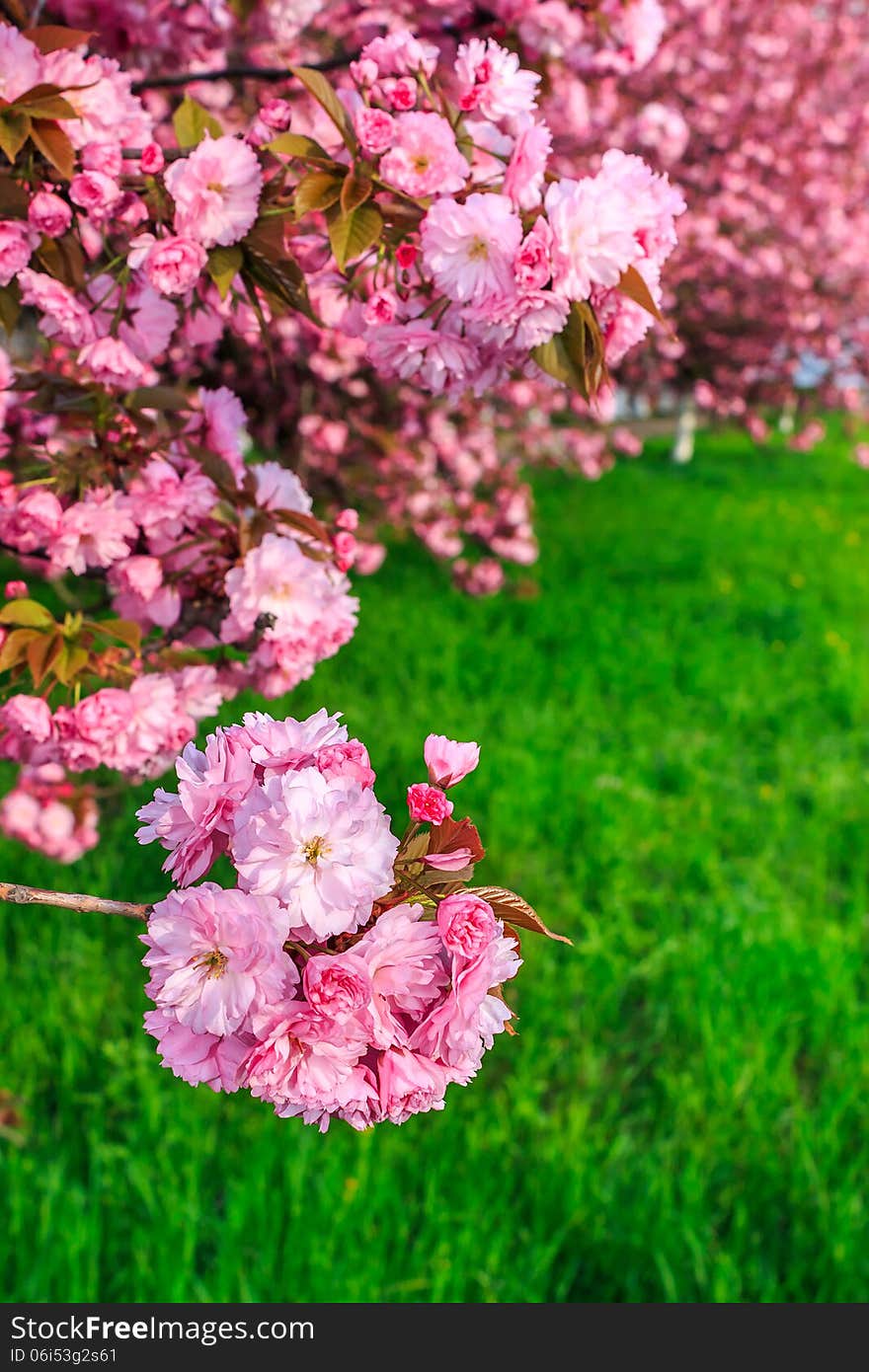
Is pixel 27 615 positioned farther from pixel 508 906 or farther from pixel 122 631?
pixel 508 906

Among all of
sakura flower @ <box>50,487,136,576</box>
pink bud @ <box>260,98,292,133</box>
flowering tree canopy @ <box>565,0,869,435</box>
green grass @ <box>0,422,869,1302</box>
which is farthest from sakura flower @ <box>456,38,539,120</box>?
flowering tree canopy @ <box>565,0,869,435</box>

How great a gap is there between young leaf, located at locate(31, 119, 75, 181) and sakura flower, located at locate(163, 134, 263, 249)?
124 mm

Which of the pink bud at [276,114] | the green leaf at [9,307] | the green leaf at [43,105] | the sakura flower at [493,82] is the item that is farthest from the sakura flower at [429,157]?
the green leaf at [9,307]

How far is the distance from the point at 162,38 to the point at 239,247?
1.21m

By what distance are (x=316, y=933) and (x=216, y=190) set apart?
108 centimetres

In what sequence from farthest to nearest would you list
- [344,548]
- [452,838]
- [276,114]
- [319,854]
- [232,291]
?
[344,548] → [232,291] → [276,114] → [452,838] → [319,854]

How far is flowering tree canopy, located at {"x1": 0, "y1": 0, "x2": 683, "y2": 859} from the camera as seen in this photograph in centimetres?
149

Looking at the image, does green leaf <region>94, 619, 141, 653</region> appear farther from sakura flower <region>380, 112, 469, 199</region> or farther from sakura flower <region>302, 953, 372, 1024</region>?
sakura flower <region>302, 953, 372, 1024</region>

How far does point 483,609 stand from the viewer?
24.3 ft

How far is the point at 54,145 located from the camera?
1522 millimetres

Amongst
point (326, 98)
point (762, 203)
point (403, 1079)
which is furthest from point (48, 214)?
point (762, 203)

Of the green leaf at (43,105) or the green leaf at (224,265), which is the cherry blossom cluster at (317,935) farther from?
the green leaf at (43,105)

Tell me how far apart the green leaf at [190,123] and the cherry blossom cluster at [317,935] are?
1.00 meters

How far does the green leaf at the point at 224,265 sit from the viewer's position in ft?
5.13
